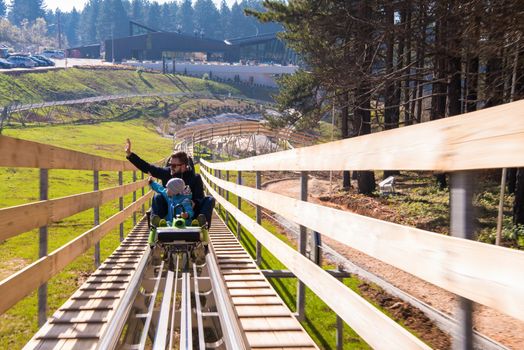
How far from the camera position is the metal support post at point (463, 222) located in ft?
6.28

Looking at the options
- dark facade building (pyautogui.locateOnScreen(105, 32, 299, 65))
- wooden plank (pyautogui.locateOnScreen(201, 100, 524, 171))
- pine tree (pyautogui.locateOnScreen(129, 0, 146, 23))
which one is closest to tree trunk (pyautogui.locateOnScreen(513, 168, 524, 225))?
wooden plank (pyautogui.locateOnScreen(201, 100, 524, 171))

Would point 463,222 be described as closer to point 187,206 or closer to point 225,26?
point 187,206

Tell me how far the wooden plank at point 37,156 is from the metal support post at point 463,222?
266 centimetres

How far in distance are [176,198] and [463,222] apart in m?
4.74

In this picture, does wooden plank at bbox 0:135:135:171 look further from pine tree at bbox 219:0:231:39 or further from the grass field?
pine tree at bbox 219:0:231:39

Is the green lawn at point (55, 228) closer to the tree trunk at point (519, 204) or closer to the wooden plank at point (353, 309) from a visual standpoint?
the wooden plank at point (353, 309)

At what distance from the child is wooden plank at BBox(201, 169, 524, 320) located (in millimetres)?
3362

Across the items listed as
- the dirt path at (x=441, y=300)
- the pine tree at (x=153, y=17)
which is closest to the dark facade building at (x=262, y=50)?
the pine tree at (x=153, y=17)

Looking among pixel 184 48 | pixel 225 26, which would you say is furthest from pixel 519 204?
pixel 225 26

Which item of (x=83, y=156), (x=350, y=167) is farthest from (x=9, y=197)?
(x=350, y=167)

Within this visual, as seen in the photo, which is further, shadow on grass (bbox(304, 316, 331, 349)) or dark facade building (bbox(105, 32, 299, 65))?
dark facade building (bbox(105, 32, 299, 65))

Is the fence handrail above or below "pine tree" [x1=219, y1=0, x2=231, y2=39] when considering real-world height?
below

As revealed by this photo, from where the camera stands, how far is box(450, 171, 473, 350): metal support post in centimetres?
191

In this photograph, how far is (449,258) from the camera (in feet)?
6.39
